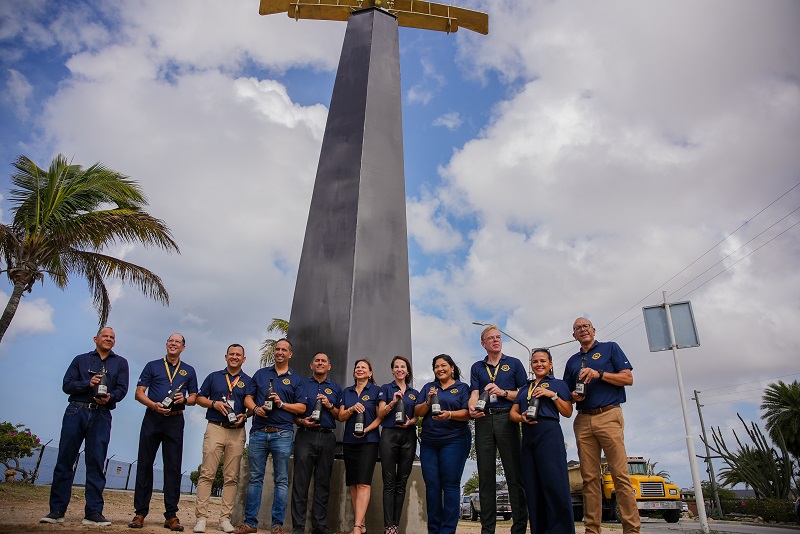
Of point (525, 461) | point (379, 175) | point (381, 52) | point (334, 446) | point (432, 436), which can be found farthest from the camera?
point (381, 52)

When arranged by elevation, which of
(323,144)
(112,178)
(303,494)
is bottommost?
(303,494)

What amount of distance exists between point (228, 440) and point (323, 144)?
A: 4493 millimetres

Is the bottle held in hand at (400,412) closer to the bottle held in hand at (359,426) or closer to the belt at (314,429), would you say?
the bottle held in hand at (359,426)

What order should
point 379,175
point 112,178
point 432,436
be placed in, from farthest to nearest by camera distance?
point 112,178 < point 379,175 < point 432,436

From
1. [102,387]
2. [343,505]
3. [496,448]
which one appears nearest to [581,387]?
[496,448]

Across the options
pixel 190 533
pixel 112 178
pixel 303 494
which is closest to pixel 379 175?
pixel 303 494

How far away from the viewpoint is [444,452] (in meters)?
5.32

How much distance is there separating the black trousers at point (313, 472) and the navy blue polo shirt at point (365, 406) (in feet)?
0.78

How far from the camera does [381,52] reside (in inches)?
364

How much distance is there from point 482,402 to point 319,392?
173 centimetres

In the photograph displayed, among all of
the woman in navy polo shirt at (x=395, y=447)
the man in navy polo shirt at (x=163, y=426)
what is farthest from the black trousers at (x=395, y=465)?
the man in navy polo shirt at (x=163, y=426)

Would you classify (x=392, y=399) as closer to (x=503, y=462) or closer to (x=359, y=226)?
(x=503, y=462)

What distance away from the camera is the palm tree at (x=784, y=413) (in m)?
34.2

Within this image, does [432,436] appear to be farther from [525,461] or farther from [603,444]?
[603,444]
